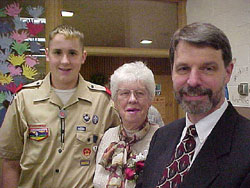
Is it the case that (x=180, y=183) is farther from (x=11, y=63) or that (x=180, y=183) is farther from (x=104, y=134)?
(x=11, y=63)

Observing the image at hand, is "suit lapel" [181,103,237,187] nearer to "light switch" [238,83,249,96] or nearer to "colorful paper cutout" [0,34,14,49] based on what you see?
"light switch" [238,83,249,96]

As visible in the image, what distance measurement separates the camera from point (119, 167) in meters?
1.57

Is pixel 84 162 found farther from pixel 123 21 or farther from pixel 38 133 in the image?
pixel 123 21

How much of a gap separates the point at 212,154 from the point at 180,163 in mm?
140

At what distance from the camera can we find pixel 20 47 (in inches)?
112

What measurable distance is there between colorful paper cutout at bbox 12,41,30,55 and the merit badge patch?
4.19 feet

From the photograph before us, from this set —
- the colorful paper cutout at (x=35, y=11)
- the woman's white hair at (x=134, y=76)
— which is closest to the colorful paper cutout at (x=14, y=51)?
the colorful paper cutout at (x=35, y=11)

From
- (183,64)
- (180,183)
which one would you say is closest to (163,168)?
(180,183)

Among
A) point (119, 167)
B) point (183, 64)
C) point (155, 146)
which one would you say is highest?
point (183, 64)

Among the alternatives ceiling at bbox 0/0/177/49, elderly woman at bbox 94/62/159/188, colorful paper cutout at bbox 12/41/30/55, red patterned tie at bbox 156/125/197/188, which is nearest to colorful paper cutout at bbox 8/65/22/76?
colorful paper cutout at bbox 12/41/30/55

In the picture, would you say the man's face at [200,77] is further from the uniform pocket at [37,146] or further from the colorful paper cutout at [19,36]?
the colorful paper cutout at [19,36]

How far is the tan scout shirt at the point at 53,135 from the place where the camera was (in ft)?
5.75

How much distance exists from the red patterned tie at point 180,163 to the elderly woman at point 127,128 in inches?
15.9

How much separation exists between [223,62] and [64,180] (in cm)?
115
